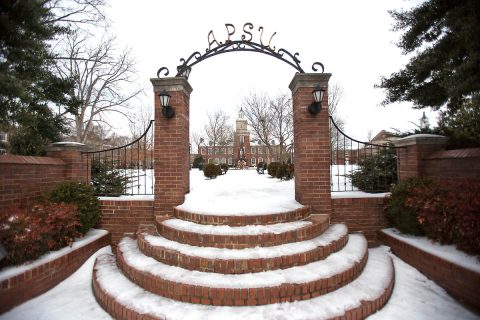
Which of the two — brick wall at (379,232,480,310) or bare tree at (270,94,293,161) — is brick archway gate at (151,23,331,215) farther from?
bare tree at (270,94,293,161)

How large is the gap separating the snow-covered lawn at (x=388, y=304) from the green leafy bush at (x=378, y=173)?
9.32 feet

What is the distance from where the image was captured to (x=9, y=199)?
3.66 meters

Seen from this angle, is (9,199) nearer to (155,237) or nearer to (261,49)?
(155,237)

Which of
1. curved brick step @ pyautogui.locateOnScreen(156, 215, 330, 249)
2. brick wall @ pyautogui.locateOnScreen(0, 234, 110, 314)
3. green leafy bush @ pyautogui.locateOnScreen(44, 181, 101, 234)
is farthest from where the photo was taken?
green leafy bush @ pyautogui.locateOnScreen(44, 181, 101, 234)

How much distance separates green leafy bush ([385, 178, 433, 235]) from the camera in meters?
3.89

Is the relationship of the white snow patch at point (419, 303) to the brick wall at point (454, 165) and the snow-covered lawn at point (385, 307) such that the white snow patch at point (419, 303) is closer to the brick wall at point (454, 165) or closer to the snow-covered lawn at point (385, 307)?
the snow-covered lawn at point (385, 307)

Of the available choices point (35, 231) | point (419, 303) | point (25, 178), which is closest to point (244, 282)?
point (419, 303)

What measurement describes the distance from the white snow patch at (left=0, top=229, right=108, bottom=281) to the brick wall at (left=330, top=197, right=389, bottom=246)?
14.9ft

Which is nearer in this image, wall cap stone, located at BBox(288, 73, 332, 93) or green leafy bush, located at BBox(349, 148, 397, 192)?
wall cap stone, located at BBox(288, 73, 332, 93)

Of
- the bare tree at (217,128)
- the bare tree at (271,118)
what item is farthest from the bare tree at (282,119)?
the bare tree at (217,128)

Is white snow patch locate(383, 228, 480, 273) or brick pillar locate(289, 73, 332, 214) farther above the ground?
brick pillar locate(289, 73, 332, 214)

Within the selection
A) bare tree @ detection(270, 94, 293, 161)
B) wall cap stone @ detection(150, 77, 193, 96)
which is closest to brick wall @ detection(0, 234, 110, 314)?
wall cap stone @ detection(150, 77, 193, 96)

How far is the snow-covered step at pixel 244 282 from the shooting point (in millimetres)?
2439

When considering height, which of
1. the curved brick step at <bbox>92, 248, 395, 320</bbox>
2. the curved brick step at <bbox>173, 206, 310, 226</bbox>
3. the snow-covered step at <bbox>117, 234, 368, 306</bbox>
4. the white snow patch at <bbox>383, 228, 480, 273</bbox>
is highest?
the curved brick step at <bbox>173, 206, 310, 226</bbox>
